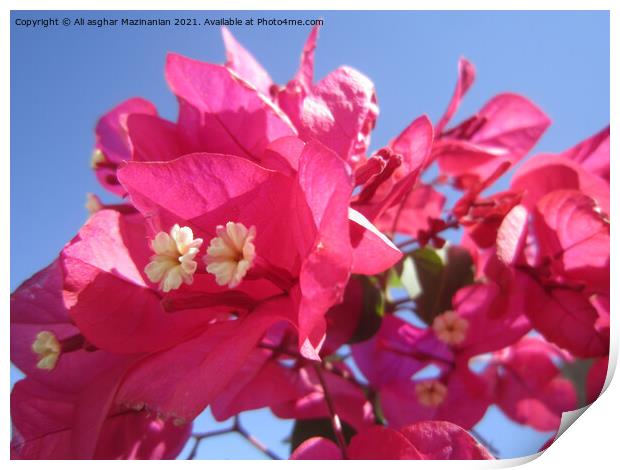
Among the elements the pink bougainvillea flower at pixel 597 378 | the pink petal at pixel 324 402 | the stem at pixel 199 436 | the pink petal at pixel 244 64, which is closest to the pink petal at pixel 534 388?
the pink bougainvillea flower at pixel 597 378

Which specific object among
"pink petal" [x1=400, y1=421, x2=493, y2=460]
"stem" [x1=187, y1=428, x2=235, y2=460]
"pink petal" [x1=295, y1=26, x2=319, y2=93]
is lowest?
"stem" [x1=187, y1=428, x2=235, y2=460]

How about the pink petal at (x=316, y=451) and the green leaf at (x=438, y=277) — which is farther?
the green leaf at (x=438, y=277)

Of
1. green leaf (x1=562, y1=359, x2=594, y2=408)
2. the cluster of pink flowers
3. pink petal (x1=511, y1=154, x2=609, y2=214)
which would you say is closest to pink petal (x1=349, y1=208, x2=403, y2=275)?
the cluster of pink flowers

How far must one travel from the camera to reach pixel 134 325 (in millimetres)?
413

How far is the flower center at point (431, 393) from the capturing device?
0.56 m

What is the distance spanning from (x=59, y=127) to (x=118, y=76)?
0.22 ft

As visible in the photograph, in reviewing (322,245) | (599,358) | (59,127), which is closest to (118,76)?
(59,127)

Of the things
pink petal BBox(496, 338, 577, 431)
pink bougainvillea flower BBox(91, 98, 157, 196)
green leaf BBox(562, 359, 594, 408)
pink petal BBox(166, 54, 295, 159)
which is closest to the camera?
pink petal BBox(166, 54, 295, 159)

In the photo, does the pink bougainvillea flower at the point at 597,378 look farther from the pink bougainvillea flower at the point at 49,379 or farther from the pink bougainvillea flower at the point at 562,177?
the pink bougainvillea flower at the point at 49,379

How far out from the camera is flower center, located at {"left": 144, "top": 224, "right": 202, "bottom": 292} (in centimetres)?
→ 37

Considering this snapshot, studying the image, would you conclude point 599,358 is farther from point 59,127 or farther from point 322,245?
point 59,127

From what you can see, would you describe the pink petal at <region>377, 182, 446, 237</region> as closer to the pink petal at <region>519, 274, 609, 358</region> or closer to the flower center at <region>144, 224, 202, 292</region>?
the pink petal at <region>519, 274, 609, 358</region>

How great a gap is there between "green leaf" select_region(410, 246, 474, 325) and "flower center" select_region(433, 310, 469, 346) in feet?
0.13

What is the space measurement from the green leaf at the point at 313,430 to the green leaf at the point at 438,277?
129mm
